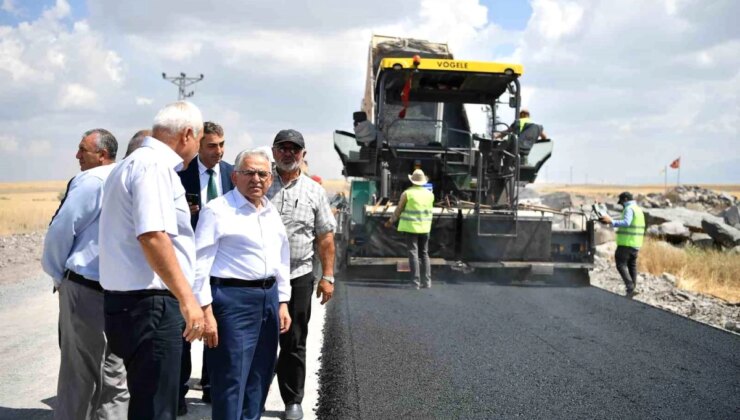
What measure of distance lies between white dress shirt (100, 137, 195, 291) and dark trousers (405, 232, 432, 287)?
244 inches

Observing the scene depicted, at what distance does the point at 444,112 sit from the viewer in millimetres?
10781

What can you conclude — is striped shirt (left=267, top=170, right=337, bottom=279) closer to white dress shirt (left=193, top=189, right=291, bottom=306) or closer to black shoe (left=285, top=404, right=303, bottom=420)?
white dress shirt (left=193, top=189, right=291, bottom=306)

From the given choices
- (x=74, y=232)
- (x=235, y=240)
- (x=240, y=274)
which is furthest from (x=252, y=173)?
(x=74, y=232)

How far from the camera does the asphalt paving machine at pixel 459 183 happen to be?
886 cm

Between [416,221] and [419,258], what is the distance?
591 millimetres

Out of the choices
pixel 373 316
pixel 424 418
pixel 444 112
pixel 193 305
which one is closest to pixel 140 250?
pixel 193 305

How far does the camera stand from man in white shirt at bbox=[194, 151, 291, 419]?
123 inches

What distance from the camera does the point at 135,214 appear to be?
7.82ft

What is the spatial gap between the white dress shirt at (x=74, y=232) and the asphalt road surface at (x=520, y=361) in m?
1.65

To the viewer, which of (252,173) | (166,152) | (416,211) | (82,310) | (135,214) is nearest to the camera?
(135,214)

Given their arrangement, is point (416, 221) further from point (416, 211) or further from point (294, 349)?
point (294, 349)

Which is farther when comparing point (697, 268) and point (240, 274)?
point (697, 268)

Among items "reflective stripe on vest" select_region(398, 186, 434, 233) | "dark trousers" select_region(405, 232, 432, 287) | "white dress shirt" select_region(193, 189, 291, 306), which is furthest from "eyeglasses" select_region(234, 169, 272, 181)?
"dark trousers" select_region(405, 232, 432, 287)

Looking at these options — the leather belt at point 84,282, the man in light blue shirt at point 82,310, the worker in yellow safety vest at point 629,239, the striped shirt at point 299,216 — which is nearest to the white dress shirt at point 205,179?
the striped shirt at point 299,216
